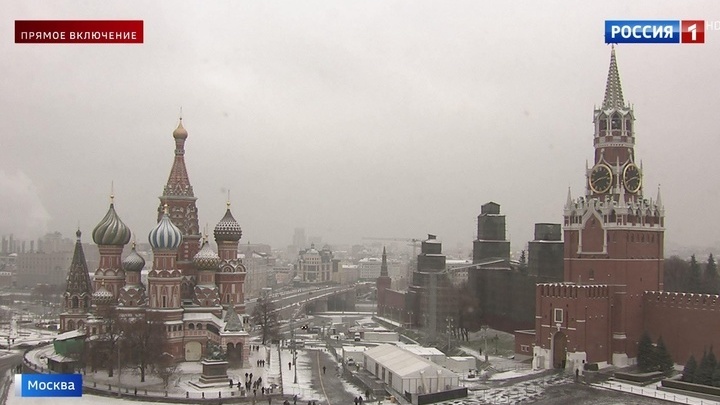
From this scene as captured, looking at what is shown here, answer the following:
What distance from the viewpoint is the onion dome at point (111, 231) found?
154 feet

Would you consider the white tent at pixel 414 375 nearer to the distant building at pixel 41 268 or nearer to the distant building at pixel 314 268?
the distant building at pixel 41 268

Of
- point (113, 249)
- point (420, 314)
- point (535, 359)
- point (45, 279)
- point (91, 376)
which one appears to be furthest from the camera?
point (45, 279)

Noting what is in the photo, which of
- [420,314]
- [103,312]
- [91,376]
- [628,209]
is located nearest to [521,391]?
[628,209]

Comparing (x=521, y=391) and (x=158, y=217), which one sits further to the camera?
(x=158, y=217)

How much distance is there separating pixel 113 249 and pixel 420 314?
31.3 metres

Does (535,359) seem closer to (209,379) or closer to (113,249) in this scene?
(209,379)

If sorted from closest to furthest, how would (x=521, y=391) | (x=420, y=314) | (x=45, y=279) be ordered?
(x=521, y=391), (x=420, y=314), (x=45, y=279)

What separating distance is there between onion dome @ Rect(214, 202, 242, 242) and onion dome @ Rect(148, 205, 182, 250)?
5844mm

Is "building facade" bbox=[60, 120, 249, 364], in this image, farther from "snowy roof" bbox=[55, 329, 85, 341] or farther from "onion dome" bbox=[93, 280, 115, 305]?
"snowy roof" bbox=[55, 329, 85, 341]

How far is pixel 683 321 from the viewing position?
4125cm

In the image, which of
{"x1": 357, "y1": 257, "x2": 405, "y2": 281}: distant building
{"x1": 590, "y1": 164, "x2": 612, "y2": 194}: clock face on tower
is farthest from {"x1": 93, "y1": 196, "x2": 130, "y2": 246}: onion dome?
{"x1": 357, "y1": 257, "x2": 405, "y2": 281}: distant building

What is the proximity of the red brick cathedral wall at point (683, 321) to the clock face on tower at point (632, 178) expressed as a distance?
19.6 ft

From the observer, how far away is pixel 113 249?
4734 centimetres

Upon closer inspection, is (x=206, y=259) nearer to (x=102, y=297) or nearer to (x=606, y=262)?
(x=102, y=297)
